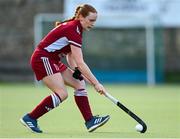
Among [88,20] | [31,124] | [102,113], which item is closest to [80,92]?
[31,124]

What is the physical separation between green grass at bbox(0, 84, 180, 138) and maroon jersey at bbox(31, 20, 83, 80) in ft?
2.37

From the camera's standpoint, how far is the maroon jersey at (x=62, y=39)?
9492mm

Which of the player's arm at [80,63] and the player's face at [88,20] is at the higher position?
the player's face at [88,20]

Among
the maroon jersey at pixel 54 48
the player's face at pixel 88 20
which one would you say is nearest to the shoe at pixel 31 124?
the maroon jersey at pixel 54 48

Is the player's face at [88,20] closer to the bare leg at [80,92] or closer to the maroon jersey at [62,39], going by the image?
the maroon jersey at [62,39]

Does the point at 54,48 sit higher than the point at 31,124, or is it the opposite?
the point at 54,48

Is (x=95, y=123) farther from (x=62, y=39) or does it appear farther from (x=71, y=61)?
(x=62, y=39)

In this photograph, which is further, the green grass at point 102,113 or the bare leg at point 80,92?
the bare leg at point 80,92

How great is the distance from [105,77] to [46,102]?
14.6 metres

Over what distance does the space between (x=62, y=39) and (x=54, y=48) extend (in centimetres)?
16

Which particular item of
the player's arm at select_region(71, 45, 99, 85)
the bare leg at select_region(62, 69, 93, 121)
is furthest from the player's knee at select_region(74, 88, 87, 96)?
the player's arm at select_region(71, 45, 99, 85)

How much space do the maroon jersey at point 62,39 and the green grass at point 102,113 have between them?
919 mm

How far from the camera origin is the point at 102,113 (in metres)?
12.9

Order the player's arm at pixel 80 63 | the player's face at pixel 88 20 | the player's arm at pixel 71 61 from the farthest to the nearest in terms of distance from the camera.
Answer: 1. the player's arm at pixel 71 61
2. the player's face at pixel 88 20
3. the player's arm at pixel 80 63
